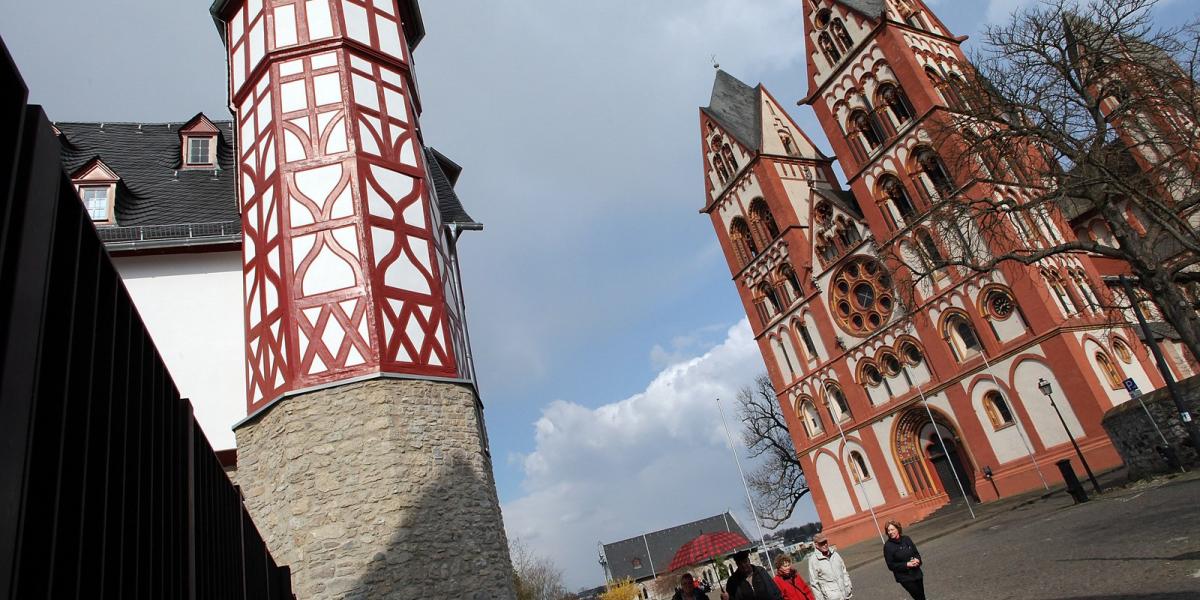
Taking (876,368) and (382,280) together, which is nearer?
(382,280)

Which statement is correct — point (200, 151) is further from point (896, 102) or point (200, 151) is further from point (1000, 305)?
point (1000, 305)

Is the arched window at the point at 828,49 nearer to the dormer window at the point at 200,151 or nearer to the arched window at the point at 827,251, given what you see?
the arched window at the point at 827,251

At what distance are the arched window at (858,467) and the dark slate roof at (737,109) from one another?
14778mm

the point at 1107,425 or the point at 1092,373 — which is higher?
the point at 1092,373

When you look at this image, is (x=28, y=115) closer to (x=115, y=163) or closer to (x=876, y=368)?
(x=115, y=163)

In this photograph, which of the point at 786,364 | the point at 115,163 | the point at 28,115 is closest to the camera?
the point at 28,115

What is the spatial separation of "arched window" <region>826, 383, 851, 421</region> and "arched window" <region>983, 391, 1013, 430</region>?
619 cm

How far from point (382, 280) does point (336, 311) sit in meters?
0.83

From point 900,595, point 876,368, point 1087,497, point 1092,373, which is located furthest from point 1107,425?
point 876,368

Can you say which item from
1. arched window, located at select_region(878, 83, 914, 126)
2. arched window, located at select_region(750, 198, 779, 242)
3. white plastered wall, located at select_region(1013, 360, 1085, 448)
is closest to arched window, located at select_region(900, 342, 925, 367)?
white plastered wall, located at select_region(1013, 360, 1085, 448)

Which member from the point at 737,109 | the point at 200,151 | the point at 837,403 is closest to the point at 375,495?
the point at 200,151

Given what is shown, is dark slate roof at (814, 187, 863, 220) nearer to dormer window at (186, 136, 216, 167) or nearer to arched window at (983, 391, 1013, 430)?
arched window at (983, 391, 1013, 430)

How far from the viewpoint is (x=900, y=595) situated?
10.7m

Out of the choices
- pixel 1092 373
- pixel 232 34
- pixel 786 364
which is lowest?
pixel 1092 373
